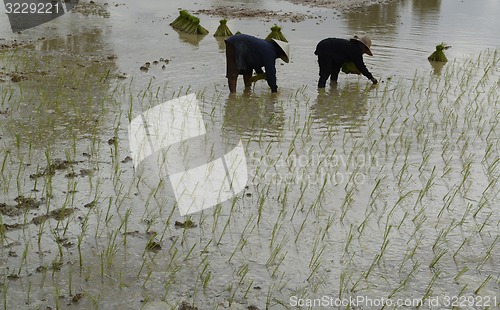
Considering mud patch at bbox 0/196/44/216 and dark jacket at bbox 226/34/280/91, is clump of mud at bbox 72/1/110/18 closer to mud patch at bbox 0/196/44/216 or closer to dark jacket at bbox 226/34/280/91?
dark jacket at bbox 226/34/280/91

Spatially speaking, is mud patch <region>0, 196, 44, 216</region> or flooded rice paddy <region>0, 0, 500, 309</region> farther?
mud patch <region>0, 196, 44, 216</region>

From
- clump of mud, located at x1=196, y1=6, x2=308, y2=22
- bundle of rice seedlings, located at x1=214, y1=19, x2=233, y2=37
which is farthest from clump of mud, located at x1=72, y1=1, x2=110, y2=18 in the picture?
bundle of rice seedlings, located at x1=214, y1=19, x2=233, y2=37

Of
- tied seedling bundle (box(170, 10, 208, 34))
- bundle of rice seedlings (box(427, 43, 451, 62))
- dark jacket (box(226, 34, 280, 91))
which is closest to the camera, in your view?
dark jacket (box(226, 34, 280, 91))

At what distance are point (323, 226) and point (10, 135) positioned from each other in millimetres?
2962

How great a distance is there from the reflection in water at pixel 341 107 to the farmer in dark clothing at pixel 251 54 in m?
0.69

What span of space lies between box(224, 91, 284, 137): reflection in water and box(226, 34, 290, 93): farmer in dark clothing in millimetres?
241

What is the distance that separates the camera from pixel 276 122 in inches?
239

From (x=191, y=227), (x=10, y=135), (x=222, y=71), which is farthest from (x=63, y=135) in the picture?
(x=222, y=71)

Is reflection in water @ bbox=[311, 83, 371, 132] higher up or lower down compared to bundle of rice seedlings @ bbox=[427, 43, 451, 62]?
lower down

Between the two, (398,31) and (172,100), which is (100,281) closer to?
(172,100)

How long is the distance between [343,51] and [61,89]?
133 inches

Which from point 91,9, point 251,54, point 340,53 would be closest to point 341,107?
point 340,53

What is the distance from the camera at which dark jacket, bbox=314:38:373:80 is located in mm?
7207

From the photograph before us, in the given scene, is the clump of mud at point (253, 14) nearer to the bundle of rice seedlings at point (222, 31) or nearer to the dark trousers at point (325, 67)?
the bundle of rice seedlings at point (222, 31)
